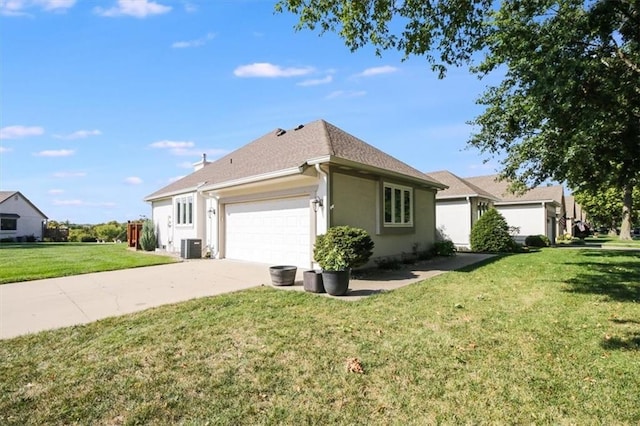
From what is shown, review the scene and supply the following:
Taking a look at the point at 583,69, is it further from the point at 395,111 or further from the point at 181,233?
the point at 181,233

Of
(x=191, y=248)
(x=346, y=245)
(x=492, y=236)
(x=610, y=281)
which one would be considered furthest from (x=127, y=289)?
(x=492, y=236)

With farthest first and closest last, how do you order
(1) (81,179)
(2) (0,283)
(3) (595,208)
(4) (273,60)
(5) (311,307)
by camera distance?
(3) (595,208)
(1) (81,179)
(4) (273,60)
(2) (0,283)
(5) (311,307)

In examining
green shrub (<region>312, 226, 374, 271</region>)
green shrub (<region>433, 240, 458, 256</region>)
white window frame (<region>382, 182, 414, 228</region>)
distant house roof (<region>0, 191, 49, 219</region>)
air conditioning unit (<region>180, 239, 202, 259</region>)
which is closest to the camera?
green shrub (<region>312, 226, 374, 271</region>)

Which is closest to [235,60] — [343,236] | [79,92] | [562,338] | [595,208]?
[79,92]

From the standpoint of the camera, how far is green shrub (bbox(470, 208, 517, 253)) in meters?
18.0

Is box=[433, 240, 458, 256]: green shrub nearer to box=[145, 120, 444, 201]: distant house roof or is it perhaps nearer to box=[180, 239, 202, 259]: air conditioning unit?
box=[145, 120, 444, 201]: distant house roof

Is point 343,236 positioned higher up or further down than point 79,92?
further down

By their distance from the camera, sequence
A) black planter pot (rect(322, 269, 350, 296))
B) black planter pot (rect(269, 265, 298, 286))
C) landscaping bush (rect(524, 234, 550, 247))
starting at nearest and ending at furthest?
black planter pot (rect(322, 269, 350, 296)) → black planter pot (rect(269, 265, 298, 286)) → landscaping bush (rect(524, 234, 550, 247))

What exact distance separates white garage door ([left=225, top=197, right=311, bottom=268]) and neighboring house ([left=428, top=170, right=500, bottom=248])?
1225 cm

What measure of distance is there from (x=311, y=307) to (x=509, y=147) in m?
8.91

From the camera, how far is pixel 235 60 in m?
10.7

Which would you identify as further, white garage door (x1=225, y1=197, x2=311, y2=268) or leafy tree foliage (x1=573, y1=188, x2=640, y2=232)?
leafy tree foliage (x1=573, y1=188, x2=640, y2=232)

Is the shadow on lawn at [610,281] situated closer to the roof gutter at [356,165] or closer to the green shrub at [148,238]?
Answer: the roof gutter at [356,165]

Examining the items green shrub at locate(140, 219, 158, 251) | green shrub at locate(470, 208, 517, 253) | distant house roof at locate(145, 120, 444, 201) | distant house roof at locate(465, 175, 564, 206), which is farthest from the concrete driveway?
distant house roof at locate(465, 175, 564, 206)
